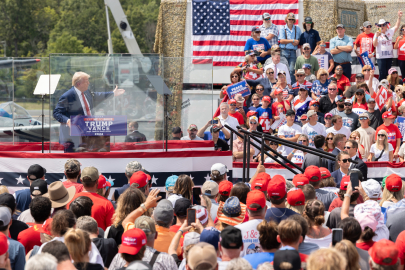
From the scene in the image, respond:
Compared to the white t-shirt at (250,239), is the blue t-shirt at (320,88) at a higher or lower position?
higher

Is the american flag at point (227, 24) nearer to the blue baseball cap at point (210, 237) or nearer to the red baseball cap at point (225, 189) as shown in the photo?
the red baseball cap at point (225, 189)

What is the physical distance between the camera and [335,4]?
1662 cm

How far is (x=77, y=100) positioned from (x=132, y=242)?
5.26m

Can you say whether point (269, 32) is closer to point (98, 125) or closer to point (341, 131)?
point (341, 131)

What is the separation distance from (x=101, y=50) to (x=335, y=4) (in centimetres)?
5284

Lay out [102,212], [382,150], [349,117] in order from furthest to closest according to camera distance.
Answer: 1. [349,117]
2. [382,150]
3. [102,212]

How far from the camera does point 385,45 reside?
14.3 meters

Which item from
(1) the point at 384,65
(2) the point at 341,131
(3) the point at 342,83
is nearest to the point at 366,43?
(1) the point at 384,65

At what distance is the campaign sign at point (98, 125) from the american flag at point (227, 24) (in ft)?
25.6

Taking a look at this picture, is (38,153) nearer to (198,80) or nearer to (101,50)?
(198,80)

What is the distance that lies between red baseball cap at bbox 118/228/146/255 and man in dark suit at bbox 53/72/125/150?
5140 millimetres

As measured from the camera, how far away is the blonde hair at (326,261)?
3.01m

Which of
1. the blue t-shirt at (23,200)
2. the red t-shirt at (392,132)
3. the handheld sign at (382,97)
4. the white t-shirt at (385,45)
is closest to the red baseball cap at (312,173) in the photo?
the blue t-shirt at (23,200)

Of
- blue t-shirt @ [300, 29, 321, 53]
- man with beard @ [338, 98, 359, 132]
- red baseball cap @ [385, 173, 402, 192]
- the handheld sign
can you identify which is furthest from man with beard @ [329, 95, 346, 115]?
red baseball cap @ [385, 173, 402, 192]
